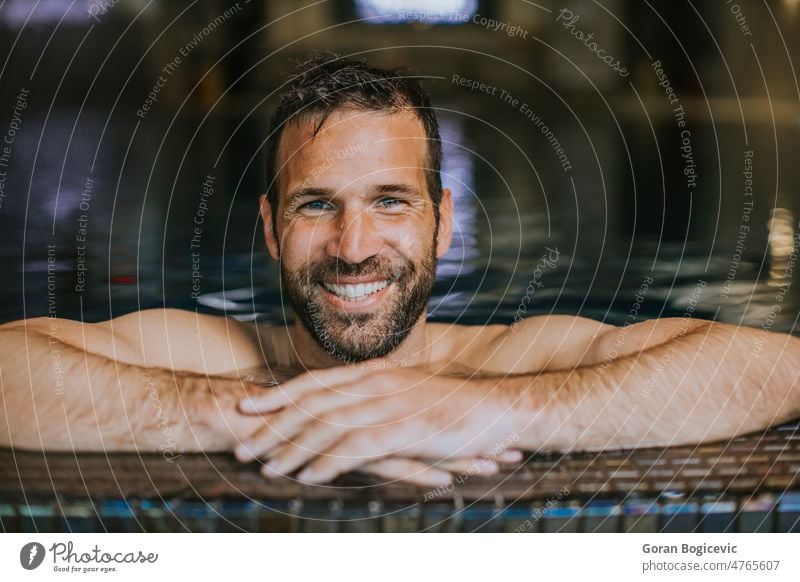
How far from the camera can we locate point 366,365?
51.2 inches

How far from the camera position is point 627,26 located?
139cm

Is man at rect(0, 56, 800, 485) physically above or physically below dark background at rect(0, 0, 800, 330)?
below

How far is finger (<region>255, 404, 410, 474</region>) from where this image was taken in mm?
1186

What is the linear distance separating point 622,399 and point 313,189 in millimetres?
441

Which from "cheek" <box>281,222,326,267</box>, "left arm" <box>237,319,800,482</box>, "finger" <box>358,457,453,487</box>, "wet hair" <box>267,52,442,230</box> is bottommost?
"finger" <box>358,457,453,487</box>

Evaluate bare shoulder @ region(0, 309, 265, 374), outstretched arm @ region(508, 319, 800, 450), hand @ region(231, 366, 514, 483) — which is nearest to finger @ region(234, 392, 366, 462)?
hand @ region(231, 366, 514, 483)

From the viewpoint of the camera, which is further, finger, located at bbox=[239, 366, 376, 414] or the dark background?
the dark background

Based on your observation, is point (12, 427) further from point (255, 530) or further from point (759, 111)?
point (759, 111)

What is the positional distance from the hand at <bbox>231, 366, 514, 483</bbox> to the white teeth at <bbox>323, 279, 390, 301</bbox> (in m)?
0.10

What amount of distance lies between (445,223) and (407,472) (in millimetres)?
320

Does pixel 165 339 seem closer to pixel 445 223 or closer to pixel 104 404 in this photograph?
pixel 104 404

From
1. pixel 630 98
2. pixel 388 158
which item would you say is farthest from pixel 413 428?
pixel 630 98

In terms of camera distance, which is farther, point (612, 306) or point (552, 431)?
point (612, 306)

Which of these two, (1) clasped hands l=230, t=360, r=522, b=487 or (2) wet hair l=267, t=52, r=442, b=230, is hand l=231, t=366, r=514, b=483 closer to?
(1) clasped hands l=230, t=360, r=522, b=487
